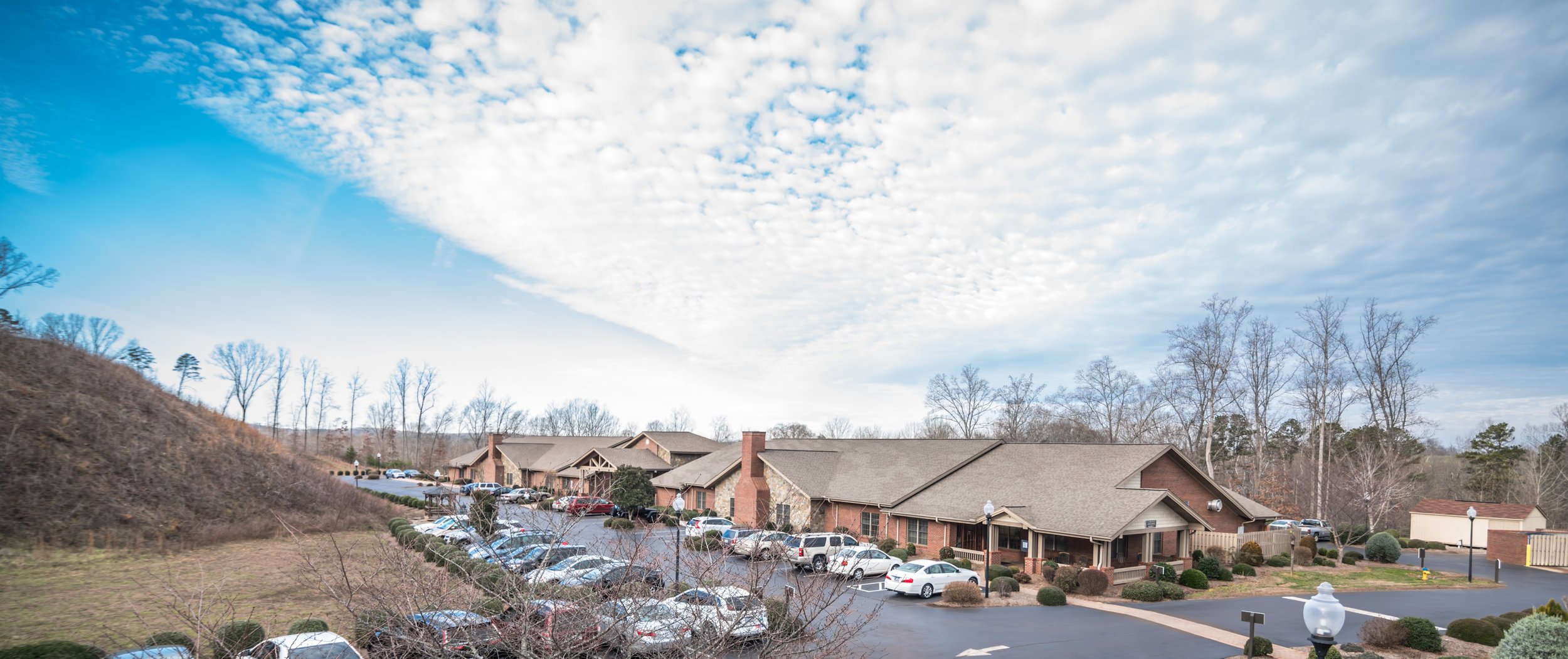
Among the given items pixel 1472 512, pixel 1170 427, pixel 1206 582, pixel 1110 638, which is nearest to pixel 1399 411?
pixel 1170 427

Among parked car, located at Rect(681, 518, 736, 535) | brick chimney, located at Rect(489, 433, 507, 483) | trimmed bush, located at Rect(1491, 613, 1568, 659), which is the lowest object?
brick chimney, located at Rect(489, 433, 507, 483)

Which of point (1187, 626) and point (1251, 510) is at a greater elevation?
point (1251, 510)

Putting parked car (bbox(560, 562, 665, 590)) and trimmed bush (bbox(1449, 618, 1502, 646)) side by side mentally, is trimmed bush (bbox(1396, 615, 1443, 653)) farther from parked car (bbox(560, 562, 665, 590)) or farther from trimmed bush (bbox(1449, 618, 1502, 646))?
parked car (bbox(560, 562, 665, 590))

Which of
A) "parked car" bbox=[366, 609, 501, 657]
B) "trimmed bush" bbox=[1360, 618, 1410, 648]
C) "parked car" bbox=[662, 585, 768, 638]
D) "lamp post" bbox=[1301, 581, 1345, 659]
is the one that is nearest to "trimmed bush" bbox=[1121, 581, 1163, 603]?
"trimmed bush" bbox=[1360, 618, 1410, 648]

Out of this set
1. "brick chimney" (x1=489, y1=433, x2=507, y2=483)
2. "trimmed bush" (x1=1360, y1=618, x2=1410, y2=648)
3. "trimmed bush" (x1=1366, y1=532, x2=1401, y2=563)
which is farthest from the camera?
"brick chimney" (x1=489, y1=433, x2=507, y2=483)

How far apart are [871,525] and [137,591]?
29.4 m

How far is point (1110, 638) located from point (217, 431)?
4556cm

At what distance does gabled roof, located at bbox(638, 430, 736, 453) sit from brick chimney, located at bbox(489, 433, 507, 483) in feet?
67.9

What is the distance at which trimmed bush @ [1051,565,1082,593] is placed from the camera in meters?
27.3

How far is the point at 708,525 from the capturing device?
39156mm

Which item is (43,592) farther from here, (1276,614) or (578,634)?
(1276,614)

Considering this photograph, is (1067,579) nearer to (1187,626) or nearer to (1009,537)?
(1187,626)

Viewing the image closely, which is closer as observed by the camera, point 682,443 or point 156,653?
point 156,653

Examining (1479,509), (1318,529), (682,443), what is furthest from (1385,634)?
(682,443)
